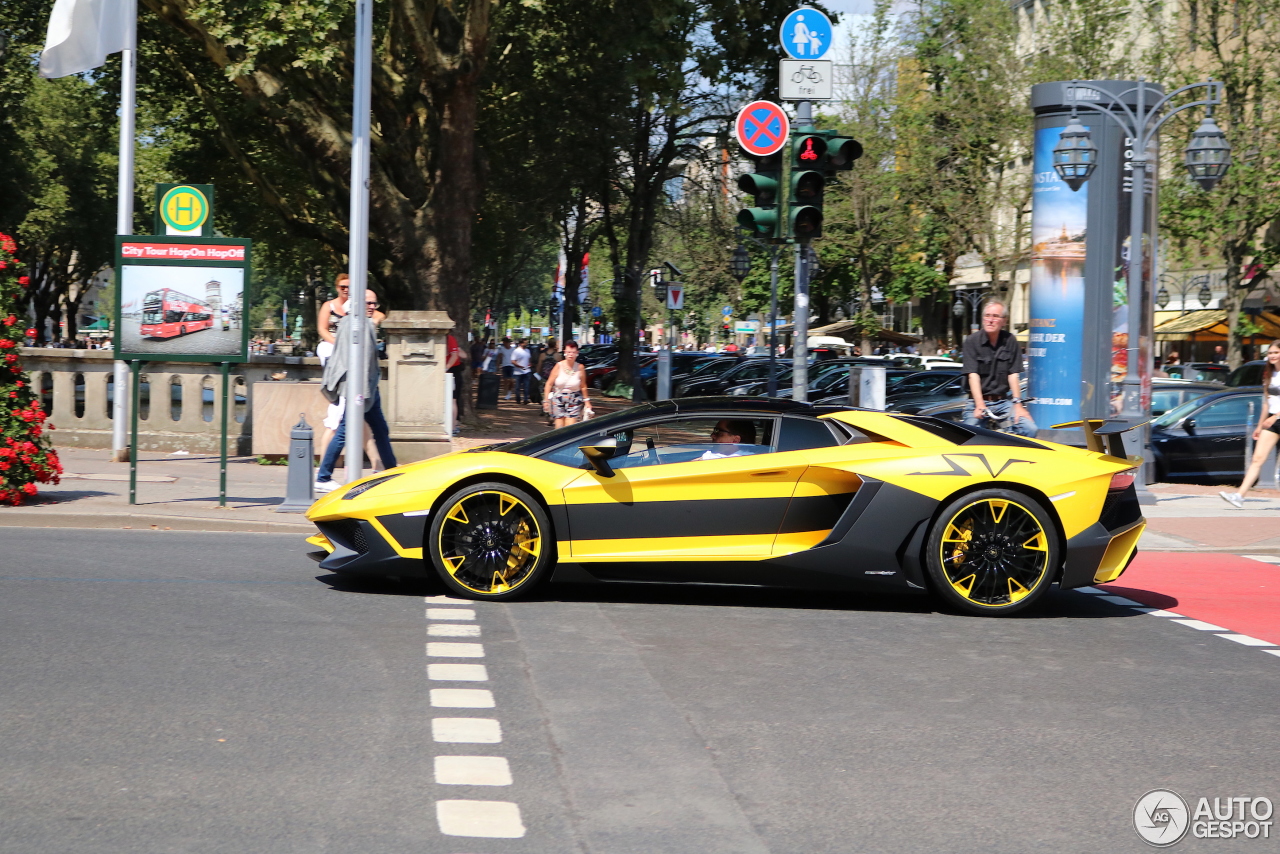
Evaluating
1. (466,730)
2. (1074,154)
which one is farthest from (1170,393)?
(466,730)

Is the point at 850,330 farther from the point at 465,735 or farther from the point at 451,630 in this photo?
the point at 465,735

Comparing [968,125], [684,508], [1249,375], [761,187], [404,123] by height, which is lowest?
[684,508]

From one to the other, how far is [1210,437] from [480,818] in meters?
15.8

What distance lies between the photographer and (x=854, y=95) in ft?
151

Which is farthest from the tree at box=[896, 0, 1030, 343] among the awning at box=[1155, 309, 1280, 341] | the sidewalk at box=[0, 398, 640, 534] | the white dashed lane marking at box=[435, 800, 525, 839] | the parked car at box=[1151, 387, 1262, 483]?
the white dashed lane marking at box=[435, 800, 525, 839]

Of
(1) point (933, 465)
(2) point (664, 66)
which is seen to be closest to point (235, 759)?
(1) point (933, 465)

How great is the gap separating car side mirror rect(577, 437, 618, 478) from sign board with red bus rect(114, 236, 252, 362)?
14.8 ft

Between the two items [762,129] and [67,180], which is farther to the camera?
[67,180]

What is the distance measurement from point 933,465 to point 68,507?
24.1 ft

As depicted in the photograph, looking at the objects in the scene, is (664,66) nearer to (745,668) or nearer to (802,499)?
(802,499)

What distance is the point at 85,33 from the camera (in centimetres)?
1708

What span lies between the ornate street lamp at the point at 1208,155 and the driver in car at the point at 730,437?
463 inches

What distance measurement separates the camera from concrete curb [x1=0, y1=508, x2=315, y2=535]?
37.9 ft

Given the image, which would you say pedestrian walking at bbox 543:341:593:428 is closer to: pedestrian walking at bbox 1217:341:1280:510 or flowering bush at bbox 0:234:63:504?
flowering bush at bbox 0:234:63:504
